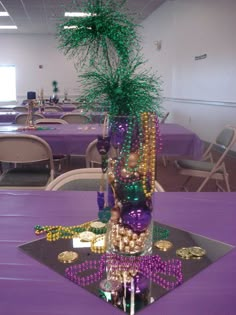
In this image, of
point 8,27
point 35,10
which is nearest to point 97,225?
point 35,10

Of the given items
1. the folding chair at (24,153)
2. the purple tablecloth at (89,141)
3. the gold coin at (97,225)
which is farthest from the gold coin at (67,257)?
the purple tablecloth at (89,141)

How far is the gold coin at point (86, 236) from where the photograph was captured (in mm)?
906

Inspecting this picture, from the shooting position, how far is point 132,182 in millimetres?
742

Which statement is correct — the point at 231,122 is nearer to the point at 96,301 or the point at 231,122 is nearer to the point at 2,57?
the point at 96,301

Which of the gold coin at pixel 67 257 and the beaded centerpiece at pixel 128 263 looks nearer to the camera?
the beaded centerpiece at pixel 128 263

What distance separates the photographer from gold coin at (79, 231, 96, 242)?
91 centimetres

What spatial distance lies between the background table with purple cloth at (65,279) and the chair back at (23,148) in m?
1.21

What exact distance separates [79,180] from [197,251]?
75cm

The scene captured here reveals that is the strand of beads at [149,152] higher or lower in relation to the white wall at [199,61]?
lower

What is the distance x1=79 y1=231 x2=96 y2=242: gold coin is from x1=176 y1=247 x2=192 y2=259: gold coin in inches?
8.7

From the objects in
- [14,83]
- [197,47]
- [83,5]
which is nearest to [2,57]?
[14,83]

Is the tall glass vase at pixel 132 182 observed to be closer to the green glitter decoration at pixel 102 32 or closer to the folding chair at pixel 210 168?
the green glitter decoration at pixel 102 32

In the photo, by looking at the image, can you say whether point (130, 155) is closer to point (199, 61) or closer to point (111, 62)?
point (111, 62)

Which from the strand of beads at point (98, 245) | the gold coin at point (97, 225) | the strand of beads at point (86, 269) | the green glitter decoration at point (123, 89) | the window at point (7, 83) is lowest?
the strand of beads at point (86, 269)
